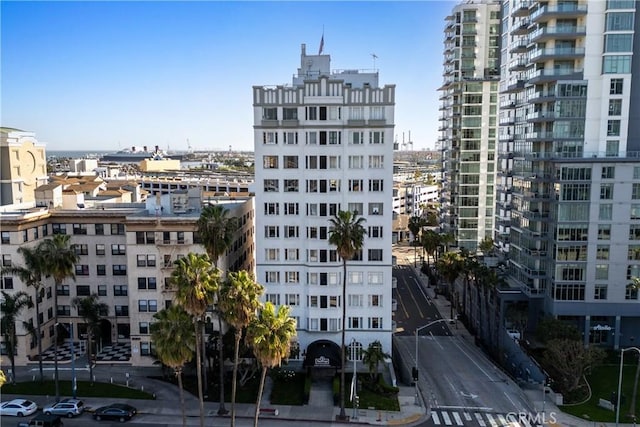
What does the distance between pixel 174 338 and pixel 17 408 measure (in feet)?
80.7

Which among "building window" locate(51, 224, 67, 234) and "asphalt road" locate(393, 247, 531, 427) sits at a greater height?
"building window" locate(51, 224, 67, 234)

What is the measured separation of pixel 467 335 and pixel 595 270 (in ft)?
71.2

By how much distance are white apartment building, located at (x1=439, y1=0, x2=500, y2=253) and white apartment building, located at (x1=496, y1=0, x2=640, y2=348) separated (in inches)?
1232

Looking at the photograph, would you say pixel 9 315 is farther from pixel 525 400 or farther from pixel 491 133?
pixel 491 133

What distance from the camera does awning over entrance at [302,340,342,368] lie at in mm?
62844

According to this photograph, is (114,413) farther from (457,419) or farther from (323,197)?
(457,419)

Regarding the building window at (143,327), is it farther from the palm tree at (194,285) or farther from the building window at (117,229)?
the palm tree at (194,285)

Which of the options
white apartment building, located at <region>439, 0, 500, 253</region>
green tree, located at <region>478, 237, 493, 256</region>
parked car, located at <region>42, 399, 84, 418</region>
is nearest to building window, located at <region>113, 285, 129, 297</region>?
parked car, located at <region>42, 399, 84, 418</region>

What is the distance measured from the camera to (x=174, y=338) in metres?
42.5

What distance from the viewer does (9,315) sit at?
58.4 m

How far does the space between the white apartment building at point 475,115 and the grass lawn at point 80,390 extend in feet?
252

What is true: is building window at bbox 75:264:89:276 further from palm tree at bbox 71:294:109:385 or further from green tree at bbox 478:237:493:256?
green tree at bbox 478:237:493:256

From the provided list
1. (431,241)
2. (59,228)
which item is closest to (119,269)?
(59,228)

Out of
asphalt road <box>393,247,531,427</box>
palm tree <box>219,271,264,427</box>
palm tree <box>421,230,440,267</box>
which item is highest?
palm tree <box>219,271,264,427</box>
